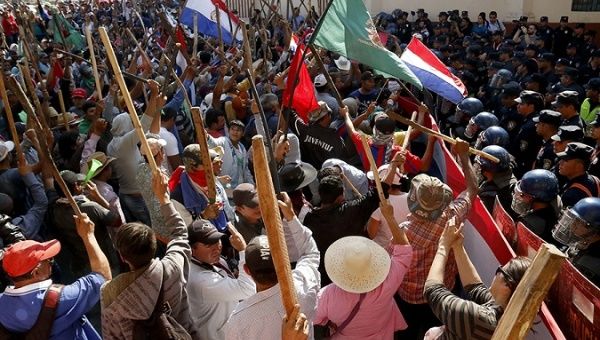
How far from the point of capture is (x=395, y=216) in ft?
12.6

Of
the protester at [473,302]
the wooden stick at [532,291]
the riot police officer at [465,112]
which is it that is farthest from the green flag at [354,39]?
the wooden stick at [532,291]

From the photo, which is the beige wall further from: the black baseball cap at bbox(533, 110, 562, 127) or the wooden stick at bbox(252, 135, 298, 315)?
the wooden stick at bbox(252, 135, 298, 315)

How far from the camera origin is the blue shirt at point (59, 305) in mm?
2547

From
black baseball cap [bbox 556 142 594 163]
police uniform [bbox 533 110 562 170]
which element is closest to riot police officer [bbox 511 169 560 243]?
black baseball cap [bbox 556 142 594 163]

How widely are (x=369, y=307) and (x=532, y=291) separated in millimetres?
1635

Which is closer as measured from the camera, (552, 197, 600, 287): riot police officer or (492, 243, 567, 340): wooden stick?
(492, 243, 567, 340): wooden stick

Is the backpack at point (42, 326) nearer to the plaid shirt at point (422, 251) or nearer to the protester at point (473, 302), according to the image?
the protester at point (473, 302)

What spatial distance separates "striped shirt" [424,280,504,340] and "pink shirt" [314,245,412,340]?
1.11 feet

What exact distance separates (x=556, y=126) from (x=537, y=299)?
4.65m

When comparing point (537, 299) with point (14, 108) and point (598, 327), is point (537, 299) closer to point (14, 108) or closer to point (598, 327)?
point (598, 327)

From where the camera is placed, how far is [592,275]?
294 centimetres

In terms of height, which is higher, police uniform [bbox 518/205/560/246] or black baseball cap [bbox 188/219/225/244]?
police uniform [bbox 518/205/560/246]

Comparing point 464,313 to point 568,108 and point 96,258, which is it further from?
point 568,108

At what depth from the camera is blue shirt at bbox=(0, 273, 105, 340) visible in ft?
8.36
